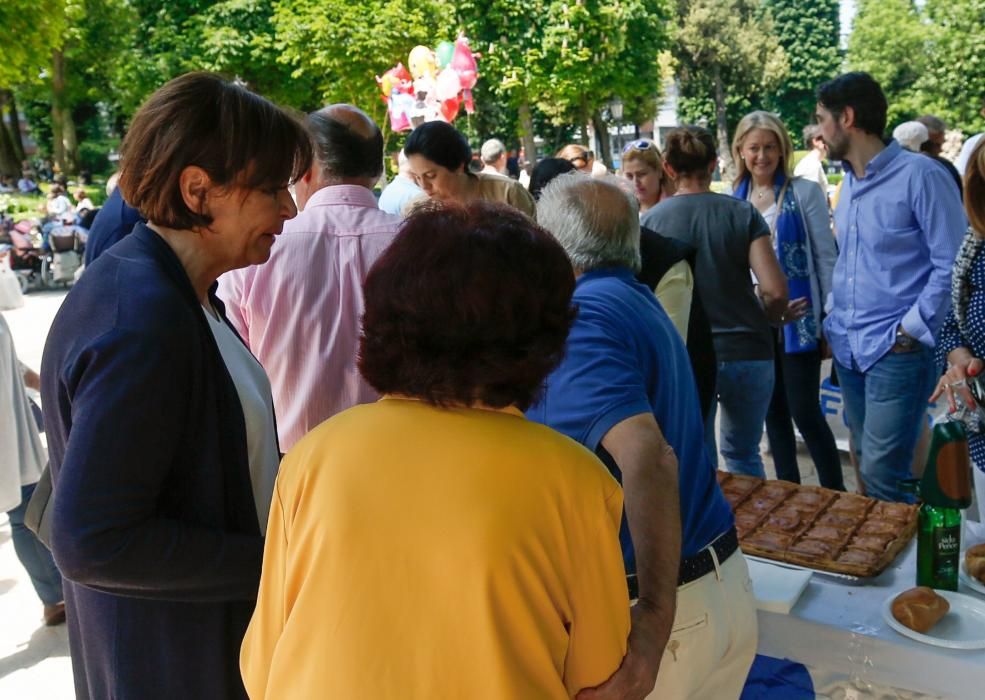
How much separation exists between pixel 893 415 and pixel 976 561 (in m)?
1.24

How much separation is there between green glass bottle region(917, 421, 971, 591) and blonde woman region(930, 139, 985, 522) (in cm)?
69

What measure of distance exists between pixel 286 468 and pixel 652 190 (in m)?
3.44

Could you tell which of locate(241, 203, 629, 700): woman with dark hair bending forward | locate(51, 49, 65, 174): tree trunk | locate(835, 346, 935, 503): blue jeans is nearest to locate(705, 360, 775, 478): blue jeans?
locate(835, 346, 935, 503): blue jeans

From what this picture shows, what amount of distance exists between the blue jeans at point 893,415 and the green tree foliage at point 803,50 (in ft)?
185

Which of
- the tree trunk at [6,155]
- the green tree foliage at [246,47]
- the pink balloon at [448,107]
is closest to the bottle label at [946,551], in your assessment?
the pink balloon at [448,107]

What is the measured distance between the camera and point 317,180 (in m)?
2.75

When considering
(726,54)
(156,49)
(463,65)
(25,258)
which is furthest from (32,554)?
(726,54)

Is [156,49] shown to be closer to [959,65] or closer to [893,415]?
[959,65]

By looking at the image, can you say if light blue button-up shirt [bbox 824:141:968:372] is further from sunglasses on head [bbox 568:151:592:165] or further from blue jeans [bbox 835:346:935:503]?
sunglasses on head [bbox 568:151:592:165]

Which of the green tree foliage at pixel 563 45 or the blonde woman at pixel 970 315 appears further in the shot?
the green tree foliage at pixel 563 45

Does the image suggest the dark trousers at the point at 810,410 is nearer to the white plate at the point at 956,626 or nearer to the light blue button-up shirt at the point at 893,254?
the light blue button-up shirt at the point at 893,254

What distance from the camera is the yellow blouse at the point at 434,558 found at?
1.05 meters

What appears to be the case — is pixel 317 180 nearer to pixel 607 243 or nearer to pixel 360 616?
pixel 607 243

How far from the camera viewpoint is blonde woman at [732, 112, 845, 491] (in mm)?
3969
